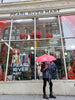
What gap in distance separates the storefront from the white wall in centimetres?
35

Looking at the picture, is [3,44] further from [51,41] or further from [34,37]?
[51,41]

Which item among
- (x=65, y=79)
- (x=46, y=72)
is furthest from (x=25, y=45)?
(x=65, y=79)

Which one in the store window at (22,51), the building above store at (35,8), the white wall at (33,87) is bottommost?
the white wall at (33,87)

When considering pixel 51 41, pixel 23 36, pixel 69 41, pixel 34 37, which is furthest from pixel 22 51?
pixel 69 41

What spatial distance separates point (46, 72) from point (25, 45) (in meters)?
3.04

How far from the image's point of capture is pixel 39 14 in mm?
6336

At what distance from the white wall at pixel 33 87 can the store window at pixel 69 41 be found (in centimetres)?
62

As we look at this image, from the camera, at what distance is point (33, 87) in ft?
15.1

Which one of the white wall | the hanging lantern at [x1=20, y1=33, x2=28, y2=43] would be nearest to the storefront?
the hanging lantern at [x1=20, y1=33, x2=28, y2=43]

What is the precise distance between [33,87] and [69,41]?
151 inches

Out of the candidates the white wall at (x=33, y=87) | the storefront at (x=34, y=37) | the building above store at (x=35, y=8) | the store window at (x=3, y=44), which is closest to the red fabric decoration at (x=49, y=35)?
the storefront at (x=34, y=37)

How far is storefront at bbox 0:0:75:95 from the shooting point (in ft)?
17.3

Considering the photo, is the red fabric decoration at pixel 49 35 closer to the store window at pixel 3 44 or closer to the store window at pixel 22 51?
the store window at pixel 22 51

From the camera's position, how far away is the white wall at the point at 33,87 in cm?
443
